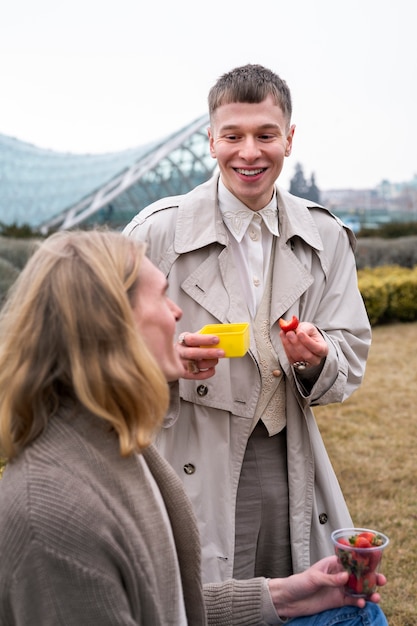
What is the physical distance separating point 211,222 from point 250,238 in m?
0.14

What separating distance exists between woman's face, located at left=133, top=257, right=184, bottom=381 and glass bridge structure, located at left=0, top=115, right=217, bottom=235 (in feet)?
88.4

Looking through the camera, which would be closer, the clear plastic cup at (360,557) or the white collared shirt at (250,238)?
the clear plastic cup at (360,557)

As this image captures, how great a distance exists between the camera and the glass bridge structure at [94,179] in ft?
97.7

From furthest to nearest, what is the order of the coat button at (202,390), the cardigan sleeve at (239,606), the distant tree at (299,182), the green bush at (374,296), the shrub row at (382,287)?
the distant tree at (299,182) < the green bush at (374,296) < the shrub row at (382,287) < the coat button at (202,390) < the cardigan sleeve at (239,606)

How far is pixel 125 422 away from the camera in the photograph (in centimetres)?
146

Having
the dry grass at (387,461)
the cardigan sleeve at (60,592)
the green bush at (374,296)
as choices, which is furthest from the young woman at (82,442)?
the green bush at (374,296)

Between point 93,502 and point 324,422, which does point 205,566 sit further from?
point 324,422

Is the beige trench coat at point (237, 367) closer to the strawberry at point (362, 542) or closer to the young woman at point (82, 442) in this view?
the strawberry at point (362, 542)

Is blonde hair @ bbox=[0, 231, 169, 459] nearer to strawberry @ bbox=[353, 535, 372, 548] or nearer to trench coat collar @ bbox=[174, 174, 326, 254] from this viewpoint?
strawberry @ bbox=[353, 535, 372, 548]

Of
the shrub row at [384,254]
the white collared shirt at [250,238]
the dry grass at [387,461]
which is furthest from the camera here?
the shrub row at [384,254]

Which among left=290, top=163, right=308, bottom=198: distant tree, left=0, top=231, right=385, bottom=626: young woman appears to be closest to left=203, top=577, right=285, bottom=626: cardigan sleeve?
left=0, top=231, right=385, bottom=626: young woman

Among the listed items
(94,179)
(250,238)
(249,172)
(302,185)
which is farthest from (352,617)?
(302,185)

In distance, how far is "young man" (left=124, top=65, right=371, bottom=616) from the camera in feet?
7.92

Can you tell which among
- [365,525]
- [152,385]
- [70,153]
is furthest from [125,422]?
[70,153]
